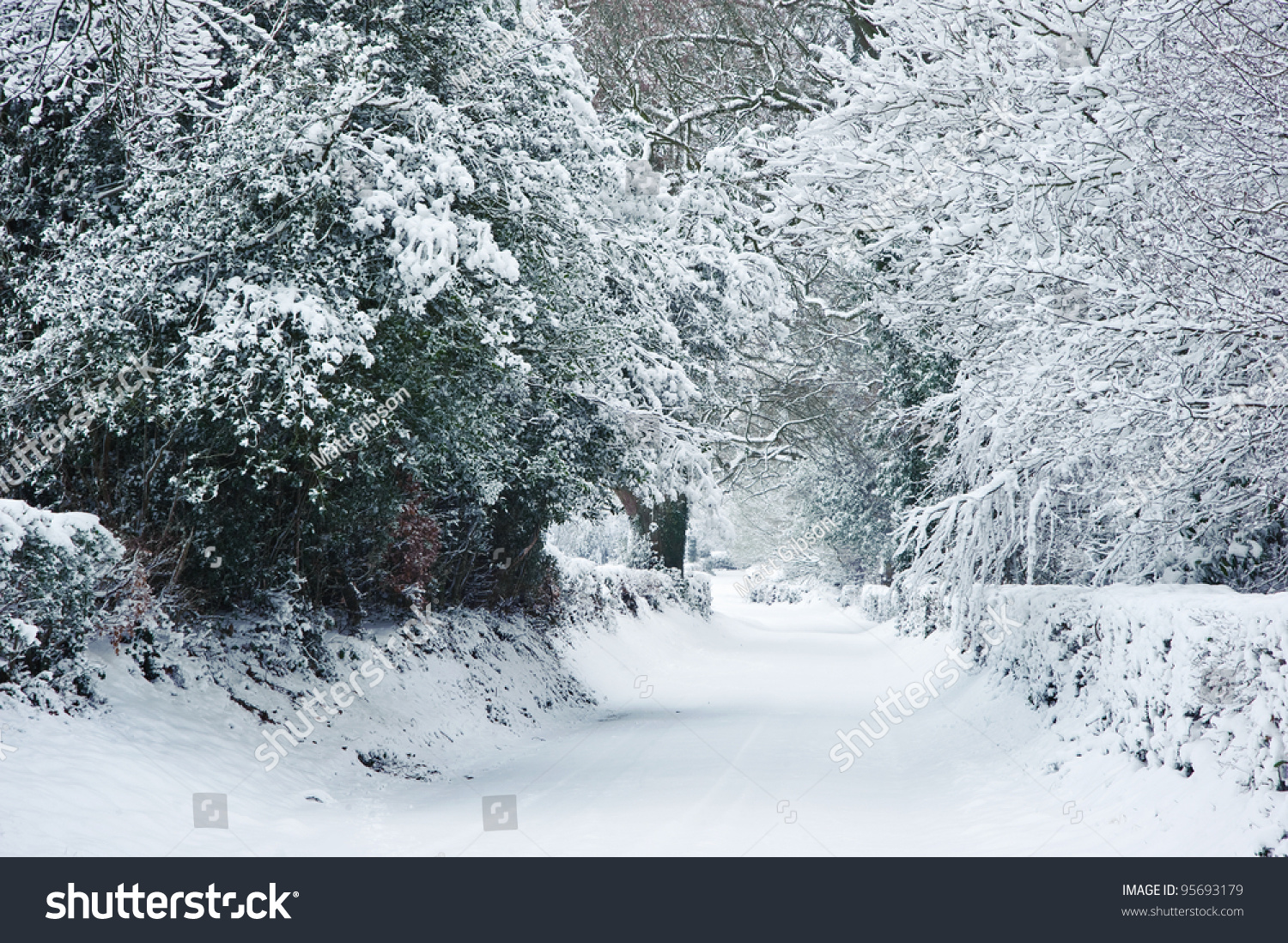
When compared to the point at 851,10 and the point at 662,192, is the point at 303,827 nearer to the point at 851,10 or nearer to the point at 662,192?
the point at 662,192

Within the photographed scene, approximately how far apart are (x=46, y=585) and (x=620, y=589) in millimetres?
19413

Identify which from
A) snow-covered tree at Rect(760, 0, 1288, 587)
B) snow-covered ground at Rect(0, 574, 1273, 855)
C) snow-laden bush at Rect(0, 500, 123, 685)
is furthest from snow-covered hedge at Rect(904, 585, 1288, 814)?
snow-laden bush at Rect(0, 500, 123, 685)

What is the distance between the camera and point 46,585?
689 centimetres

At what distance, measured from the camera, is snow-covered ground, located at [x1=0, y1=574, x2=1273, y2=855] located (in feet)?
21.1

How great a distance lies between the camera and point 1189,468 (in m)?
8.62

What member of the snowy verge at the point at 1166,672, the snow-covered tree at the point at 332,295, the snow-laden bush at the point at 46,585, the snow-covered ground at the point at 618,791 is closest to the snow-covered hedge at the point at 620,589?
the snow-covered ground at the point at 618,791

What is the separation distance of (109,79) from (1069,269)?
327 inches

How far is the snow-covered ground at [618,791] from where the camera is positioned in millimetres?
6426

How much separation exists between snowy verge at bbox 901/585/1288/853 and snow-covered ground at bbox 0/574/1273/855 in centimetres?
19

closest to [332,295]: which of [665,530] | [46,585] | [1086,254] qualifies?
[46,585]

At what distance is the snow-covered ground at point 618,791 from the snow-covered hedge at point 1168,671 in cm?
23

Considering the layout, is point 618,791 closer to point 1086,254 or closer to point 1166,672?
point 1166,672

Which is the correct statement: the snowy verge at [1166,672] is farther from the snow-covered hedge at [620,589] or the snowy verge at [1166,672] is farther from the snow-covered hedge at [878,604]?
the snow-covered hedge at [878,604]

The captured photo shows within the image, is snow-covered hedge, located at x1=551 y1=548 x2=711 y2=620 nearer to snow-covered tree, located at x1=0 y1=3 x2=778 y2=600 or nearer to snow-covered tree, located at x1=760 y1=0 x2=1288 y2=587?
snow-covered tree, located at x1=0 y1=3 x2=778 y2=600
